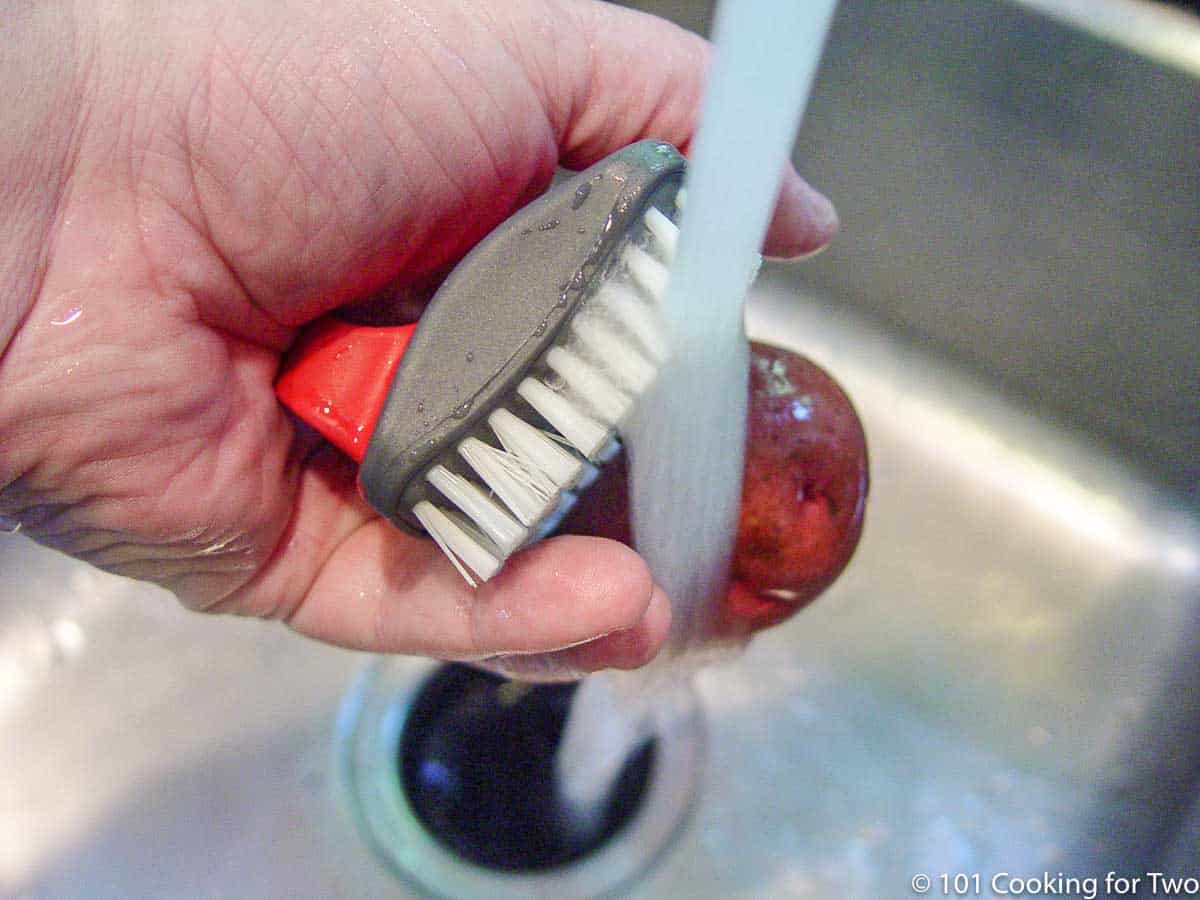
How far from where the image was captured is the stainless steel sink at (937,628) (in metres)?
0.70

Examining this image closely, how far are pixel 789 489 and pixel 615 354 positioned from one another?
14 cm

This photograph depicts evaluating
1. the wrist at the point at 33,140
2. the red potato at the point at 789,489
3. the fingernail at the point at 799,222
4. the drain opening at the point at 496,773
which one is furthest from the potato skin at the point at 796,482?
the wrist at the point at 33,140

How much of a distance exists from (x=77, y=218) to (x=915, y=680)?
2.04 feet

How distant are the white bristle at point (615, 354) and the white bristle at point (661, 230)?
4 centimetres

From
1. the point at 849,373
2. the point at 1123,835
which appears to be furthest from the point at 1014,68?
the point at 1123,835

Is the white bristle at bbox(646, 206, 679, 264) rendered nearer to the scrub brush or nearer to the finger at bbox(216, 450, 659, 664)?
the scrub brush

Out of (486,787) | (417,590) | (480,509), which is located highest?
(480,509)

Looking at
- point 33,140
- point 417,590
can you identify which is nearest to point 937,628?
point 417,590

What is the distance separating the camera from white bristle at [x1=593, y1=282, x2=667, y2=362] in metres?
0.43

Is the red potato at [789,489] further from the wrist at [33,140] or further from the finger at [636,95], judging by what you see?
the wrist at [33,140]

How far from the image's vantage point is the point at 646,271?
1.44ft

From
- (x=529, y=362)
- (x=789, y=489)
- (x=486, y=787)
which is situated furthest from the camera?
(x=486, y=787)

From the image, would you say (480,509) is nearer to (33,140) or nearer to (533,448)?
(533,448)

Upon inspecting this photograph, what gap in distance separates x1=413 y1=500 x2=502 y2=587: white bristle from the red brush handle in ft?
0.19
